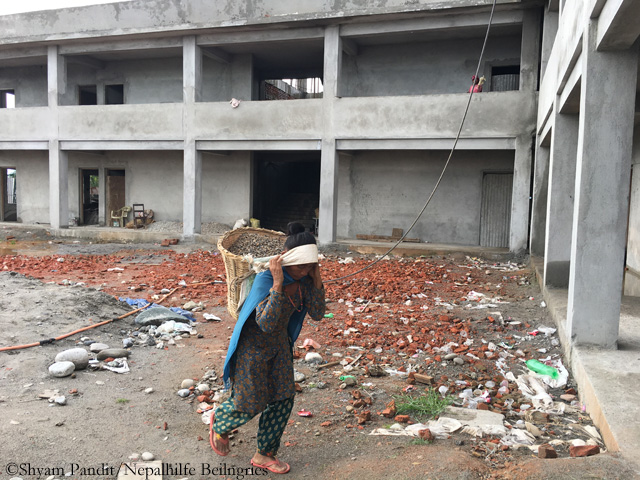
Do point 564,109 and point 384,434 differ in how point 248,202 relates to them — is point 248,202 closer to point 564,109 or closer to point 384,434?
point 564,109

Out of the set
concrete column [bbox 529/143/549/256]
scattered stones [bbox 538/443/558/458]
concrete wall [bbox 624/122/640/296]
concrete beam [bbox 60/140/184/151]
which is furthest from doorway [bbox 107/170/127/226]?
scattered stones [bbox 538/443/558/458]

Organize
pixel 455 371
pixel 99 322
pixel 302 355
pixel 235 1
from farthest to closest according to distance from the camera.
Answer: pixel 235 1
pixel 99 322
pixel 302 355
pixel 455 371

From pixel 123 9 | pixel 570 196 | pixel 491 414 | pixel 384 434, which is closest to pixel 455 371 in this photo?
pixel 491 414

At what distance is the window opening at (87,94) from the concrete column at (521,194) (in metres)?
14.0

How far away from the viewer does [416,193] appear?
14.4 m

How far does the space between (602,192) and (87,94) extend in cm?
1832

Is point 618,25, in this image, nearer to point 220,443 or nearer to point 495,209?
point 220,443

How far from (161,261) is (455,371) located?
8.29 metres

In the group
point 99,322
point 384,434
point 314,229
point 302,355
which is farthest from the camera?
point 314,229

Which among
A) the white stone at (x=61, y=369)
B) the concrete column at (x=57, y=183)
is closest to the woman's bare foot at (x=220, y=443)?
the white stone at (x=61, y=369)

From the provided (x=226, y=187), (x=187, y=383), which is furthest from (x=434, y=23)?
(x=187, y=383)

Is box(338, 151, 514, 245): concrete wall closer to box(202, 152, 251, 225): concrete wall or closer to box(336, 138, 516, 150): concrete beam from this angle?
box(336, 138, 516, 150): concrete beam

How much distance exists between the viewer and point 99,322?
592 cm

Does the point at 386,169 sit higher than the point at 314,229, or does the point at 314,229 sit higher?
the point at 386,169
